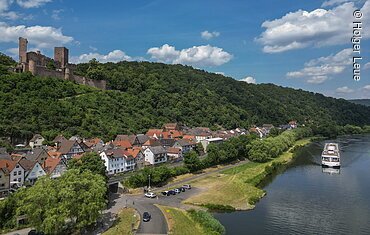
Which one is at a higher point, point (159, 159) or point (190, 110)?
point (190, 110)

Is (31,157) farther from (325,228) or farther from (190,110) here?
(190,110)

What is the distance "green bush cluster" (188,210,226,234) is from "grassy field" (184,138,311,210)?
4.80 meters

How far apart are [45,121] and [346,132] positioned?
11164cm

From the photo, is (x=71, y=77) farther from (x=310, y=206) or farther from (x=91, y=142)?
(x=310, y=206)

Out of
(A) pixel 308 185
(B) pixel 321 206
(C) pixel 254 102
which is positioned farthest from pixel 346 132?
(B) pixel 321 206

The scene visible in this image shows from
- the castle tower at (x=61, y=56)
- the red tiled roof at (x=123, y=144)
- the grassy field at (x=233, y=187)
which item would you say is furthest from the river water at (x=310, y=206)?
the castle tower at (x=61, y=56)

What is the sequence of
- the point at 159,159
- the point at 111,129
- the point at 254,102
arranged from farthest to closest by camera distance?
the point at 254,102 → the point at 111,129 → the point at 159,159

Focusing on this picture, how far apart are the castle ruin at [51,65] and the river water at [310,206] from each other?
55.1 metres

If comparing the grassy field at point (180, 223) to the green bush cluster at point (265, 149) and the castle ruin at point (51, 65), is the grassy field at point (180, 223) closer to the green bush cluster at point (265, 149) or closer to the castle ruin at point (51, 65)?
the green bush cluster at point (265, 149)

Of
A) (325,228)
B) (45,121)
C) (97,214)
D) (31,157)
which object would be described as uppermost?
(45,121)

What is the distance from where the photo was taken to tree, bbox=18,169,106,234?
2388 cm

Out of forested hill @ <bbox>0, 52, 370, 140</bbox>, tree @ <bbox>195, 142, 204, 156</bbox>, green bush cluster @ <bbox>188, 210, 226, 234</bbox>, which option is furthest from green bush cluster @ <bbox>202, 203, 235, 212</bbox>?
forested hill @ <bbox>0, 52, 370, 140</bbox>

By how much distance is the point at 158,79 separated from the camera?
115 meters

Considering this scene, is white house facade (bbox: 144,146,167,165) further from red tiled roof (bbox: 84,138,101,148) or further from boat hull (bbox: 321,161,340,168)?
boat hull (bbox: 321,161,340,168)
